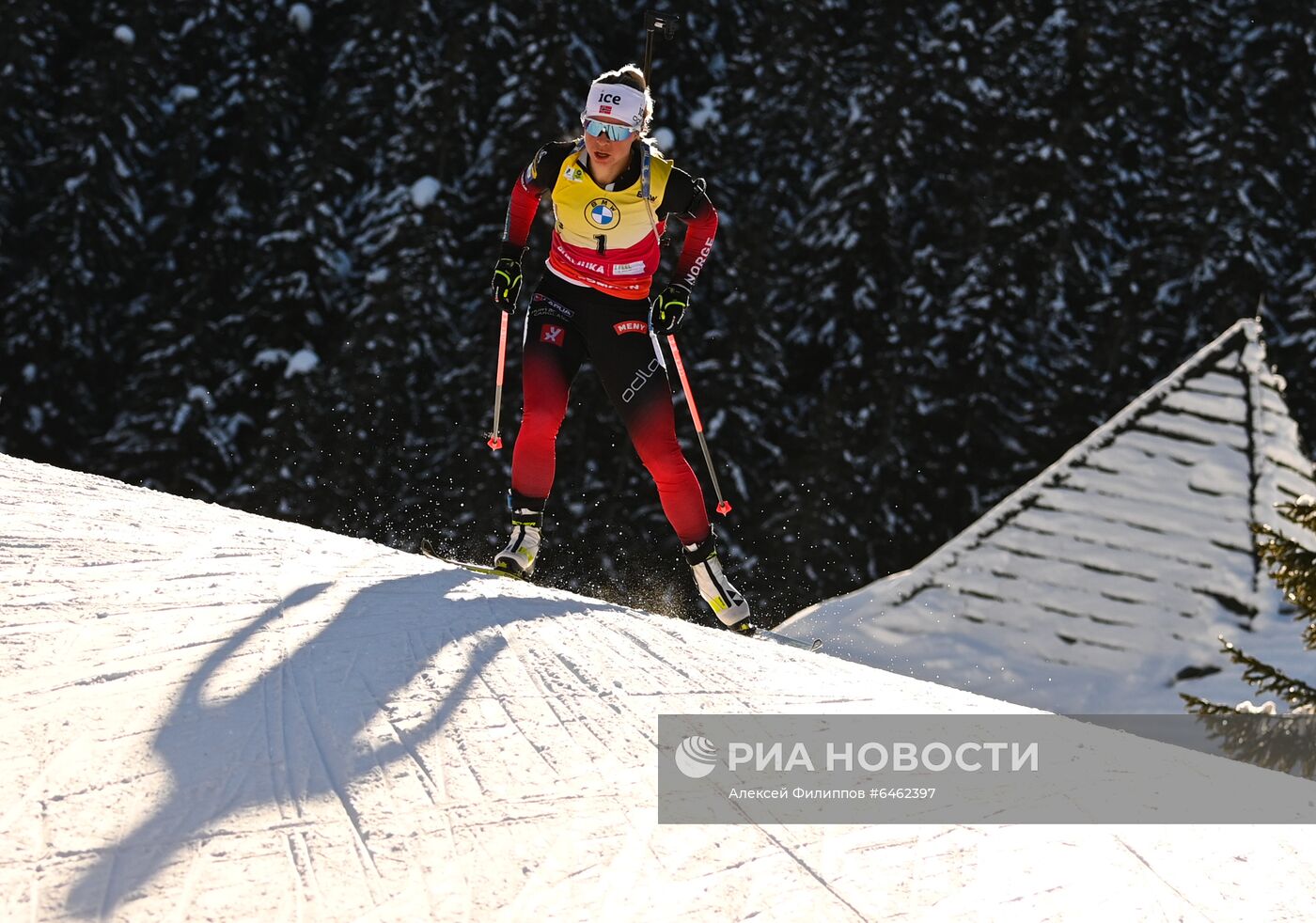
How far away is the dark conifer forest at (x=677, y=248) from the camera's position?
75.3 ft

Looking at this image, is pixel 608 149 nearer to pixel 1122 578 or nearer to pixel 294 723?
pixel 294 723

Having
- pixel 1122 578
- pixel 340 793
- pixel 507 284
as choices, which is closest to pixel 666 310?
pixel 507 284

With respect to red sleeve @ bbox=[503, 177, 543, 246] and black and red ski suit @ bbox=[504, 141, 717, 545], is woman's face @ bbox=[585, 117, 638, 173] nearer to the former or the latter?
black and red ski suit @ bbox=[504, 141, 717, 545]

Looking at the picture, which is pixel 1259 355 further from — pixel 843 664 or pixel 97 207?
pixel 97 207

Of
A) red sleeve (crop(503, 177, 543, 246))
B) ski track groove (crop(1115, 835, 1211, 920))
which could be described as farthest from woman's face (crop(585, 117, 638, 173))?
ski track groove (crop(1115, 835, 1211, 920))

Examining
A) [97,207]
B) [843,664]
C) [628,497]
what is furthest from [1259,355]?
[97,207]

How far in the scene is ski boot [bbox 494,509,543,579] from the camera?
18.9 ft

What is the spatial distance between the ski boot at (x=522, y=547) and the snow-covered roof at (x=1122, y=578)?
3.62m

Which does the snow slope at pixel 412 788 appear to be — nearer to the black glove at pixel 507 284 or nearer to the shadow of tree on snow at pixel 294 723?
the shadow of tree on snow at pixel 294 723

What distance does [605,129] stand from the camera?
Answer: 5363 mm

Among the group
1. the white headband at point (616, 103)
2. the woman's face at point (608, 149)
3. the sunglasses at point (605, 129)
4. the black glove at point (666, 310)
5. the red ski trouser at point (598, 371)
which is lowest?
the red ski trouser at point (598, 371)

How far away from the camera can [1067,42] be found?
26875 millimetres

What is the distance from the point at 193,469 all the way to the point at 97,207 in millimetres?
6009

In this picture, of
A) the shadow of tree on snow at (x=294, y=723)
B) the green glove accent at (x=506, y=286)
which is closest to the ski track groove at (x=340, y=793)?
the shadow of tree on snow at (x=294, y=723)
